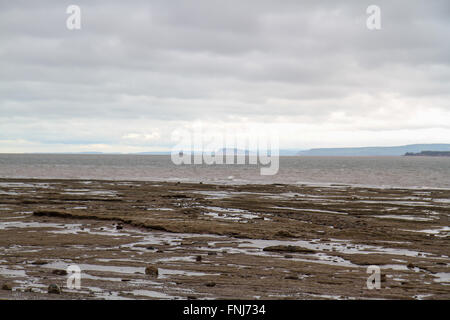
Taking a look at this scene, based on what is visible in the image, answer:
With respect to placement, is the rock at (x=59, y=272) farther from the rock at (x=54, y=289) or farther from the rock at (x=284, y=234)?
the rock at (x=284, y=234)

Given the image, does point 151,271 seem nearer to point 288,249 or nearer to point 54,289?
point 54,289

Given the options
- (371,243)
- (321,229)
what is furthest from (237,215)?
(371,243)

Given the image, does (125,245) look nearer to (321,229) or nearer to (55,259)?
(55,259)

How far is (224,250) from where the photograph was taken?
24.4 metres

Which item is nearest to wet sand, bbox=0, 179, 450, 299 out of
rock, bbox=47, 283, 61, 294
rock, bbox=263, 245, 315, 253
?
rock, bbox=263, 245, 315, 253

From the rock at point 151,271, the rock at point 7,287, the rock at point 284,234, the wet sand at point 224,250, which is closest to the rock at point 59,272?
the wet sand at point 224,250

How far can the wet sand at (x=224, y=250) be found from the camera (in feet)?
55.3

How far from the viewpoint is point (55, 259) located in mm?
21516

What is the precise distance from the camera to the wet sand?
1684cm

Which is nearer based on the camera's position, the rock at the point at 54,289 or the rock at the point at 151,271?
the rock at the point at 54,289

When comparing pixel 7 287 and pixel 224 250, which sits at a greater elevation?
pixel 7 287

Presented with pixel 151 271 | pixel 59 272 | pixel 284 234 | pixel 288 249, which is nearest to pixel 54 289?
pixel 59 272
